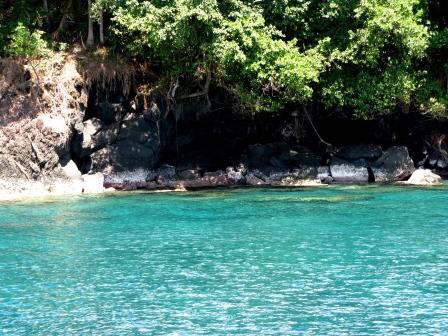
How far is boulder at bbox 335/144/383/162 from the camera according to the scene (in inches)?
1398

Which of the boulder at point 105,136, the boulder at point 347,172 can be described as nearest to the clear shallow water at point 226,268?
the boulder at point 105,136

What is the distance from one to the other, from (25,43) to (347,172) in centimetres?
1620

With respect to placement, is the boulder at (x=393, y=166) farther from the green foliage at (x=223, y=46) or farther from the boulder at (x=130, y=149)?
the boulder at (x=130, y=149)

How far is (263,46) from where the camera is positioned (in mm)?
30719

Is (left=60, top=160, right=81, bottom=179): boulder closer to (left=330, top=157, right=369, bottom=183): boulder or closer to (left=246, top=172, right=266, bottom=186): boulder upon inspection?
(left=246, top=172, right=266, bottom=186): boulder

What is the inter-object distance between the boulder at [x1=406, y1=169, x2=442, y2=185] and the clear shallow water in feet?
20.5

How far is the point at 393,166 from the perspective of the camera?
113 feet

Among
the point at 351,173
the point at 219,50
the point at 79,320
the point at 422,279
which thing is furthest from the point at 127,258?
the point at 351,173

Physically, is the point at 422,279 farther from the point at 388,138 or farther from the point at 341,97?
the point at 388,138

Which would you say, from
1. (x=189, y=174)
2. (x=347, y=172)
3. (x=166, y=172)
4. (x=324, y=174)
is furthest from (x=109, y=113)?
(x=347, y=172)

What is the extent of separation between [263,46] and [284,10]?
2.78 m

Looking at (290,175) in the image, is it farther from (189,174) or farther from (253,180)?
(189,174)

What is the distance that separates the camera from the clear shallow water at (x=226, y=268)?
12148 millimetres

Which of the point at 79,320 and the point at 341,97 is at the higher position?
the point at 341,97
